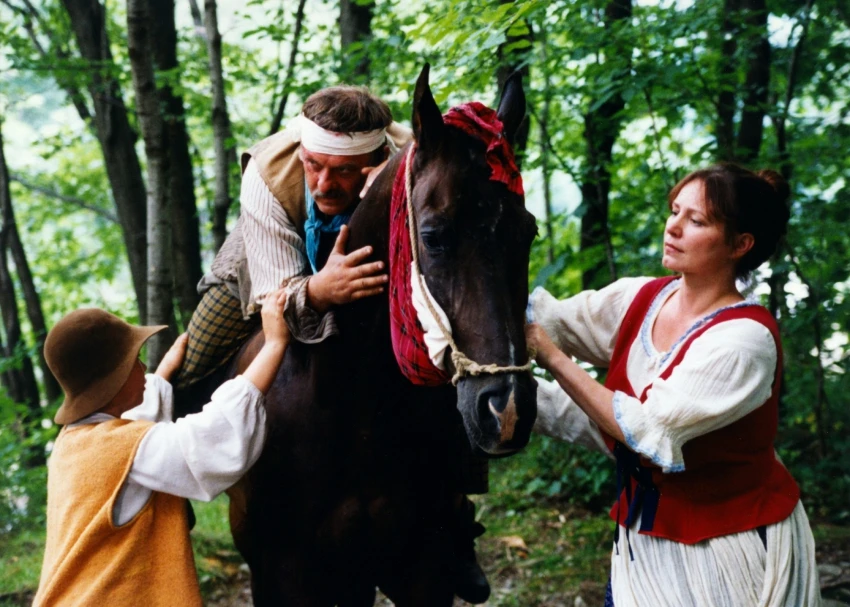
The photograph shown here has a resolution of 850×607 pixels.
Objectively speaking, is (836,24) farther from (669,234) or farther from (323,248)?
(323,248)

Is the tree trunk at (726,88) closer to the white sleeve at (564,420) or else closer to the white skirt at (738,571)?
the white sleeve at (564,420)

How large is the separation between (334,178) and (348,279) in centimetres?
45

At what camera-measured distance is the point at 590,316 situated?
2.92m

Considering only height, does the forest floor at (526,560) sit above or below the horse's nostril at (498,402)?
below

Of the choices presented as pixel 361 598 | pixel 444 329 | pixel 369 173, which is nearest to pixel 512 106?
pixel 369 173

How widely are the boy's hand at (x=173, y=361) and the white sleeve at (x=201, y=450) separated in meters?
0.89

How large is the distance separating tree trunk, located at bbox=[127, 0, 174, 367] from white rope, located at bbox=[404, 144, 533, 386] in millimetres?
2647

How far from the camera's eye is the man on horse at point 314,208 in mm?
2484

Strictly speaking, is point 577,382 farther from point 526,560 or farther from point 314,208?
point 526,560

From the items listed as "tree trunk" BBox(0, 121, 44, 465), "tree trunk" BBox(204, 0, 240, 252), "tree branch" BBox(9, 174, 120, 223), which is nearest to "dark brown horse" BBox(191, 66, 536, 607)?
"tree trunk" BBox(204, 0, 240, 252)

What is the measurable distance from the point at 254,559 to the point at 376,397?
3.23ft

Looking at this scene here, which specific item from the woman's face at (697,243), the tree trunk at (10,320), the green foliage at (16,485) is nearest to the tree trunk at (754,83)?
the woman's face at (697,243)

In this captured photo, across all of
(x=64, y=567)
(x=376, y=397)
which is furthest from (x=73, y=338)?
(x=376, y=397)

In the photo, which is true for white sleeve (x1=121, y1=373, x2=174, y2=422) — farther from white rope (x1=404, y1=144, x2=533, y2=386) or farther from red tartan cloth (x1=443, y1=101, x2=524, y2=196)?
red tartan cloth (x1=443, y1=101, x2=524, y2=196)
